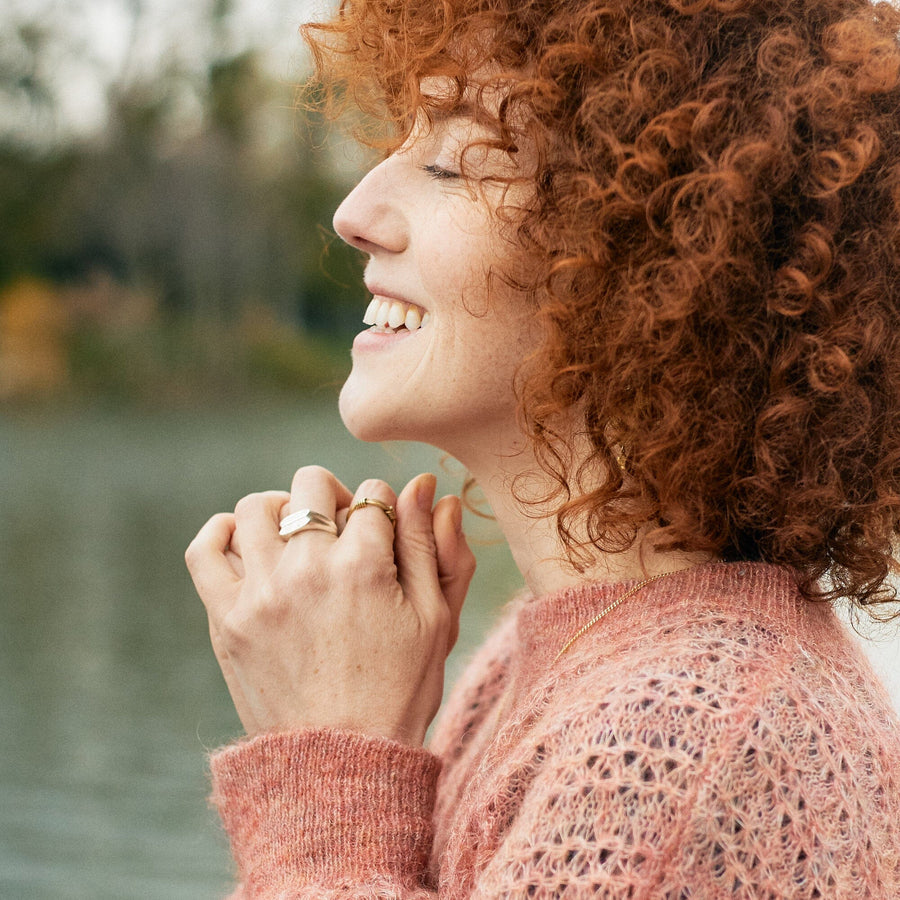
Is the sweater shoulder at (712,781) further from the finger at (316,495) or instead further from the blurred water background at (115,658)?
the blurred water background at (115,658)

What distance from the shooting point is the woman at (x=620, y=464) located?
0.84 metres

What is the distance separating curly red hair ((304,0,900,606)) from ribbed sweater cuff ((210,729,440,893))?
0.28 m

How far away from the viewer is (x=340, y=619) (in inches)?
44.2

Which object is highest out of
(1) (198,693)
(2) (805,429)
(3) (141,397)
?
(2) (805,429)

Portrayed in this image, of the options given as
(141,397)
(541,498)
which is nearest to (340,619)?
(541,498)

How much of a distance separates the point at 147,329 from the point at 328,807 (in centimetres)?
879

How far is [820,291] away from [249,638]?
609 mm

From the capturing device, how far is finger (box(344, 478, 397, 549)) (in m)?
1.18

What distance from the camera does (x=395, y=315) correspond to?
1.15m

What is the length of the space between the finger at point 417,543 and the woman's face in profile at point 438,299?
100 millimetres

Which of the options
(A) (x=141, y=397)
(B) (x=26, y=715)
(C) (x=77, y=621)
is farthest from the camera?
(A) (x=141, y=397)

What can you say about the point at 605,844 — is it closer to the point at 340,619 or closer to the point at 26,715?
the point at 340,619

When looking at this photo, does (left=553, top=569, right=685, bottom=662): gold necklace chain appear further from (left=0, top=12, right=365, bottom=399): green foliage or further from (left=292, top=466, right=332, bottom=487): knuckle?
(left=0, top=12, right=365, bottom=399): green foliage

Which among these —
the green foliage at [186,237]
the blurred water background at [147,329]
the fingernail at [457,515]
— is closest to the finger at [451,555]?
the fingernail at [457,515]
